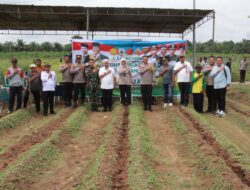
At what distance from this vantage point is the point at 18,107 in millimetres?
12422

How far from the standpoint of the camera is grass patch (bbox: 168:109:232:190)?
5.66 metres

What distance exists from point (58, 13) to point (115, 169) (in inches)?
462

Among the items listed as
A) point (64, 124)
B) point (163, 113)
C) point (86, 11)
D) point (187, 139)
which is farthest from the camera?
point (86, 11)

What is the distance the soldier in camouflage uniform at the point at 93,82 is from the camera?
1248 cm

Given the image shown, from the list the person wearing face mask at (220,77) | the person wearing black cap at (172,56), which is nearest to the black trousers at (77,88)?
the person wearing black cap at (172,56)

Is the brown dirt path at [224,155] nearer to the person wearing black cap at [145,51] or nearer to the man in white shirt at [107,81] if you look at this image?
the man in white shirt at [107,81]

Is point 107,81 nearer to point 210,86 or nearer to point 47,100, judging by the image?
point 47,100

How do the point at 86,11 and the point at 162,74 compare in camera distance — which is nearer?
the point at 162,74

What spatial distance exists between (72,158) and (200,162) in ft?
7.49

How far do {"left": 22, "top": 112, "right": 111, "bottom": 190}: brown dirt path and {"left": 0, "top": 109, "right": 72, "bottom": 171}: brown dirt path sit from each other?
0.50 m

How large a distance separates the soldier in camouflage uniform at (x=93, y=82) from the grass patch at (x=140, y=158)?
7.32 feet

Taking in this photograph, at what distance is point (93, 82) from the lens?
12.6 metres

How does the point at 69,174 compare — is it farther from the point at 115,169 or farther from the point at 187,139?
the point at 187,139

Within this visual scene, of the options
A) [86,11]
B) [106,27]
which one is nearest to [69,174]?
[86,11]
